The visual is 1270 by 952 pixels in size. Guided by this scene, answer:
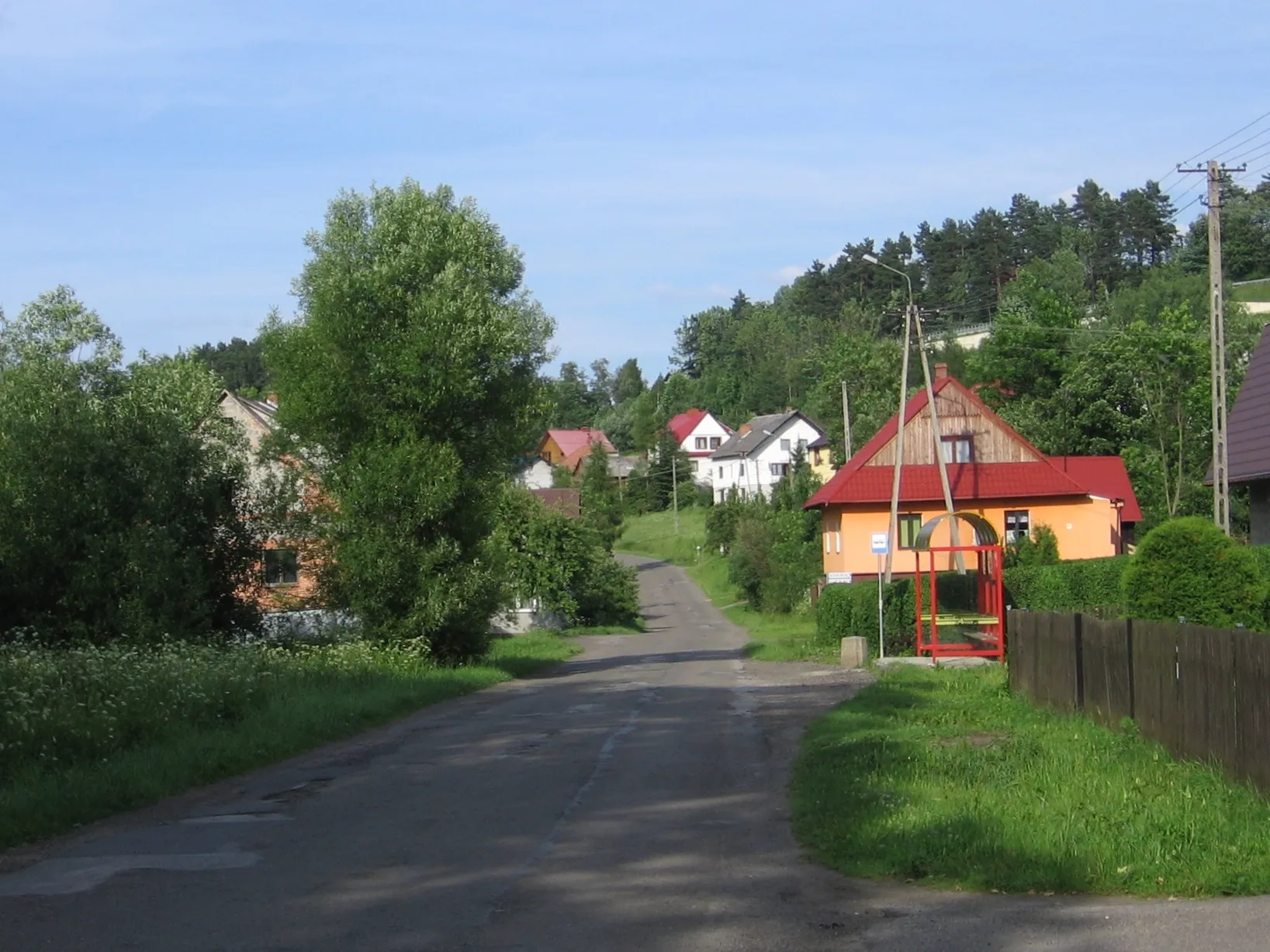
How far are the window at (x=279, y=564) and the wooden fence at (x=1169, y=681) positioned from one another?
54.4 feet

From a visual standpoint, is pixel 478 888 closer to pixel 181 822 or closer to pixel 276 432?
pixel 181 822

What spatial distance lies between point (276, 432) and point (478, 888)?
2239 cm

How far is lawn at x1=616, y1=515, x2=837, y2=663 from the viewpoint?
36.4m

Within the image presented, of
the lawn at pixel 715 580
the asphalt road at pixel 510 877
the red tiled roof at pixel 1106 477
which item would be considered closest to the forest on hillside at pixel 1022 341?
the red tiled roof at pixel 1106 477

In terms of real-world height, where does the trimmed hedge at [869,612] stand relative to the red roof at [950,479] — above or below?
below

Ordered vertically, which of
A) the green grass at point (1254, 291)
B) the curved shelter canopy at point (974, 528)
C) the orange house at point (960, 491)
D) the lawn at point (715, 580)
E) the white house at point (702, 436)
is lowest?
the lawn at point (715, 580)

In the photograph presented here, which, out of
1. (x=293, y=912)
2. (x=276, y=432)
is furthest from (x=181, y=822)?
(x=276, y=432)

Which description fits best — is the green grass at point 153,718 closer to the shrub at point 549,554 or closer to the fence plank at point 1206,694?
the fence plank at point 1206,694

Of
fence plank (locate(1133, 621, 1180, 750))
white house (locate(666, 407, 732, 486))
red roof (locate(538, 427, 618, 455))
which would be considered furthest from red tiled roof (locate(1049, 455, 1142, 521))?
red roof (locate(538, 427, 618, 455))

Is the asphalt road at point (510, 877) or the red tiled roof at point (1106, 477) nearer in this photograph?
the asphalt road at point (510, 877)

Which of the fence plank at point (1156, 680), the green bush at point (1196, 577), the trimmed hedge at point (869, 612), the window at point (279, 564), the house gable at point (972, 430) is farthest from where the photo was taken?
the house gable at point (972, 430)

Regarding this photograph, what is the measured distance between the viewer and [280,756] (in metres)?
14.9

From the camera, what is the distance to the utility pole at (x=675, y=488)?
340 feet

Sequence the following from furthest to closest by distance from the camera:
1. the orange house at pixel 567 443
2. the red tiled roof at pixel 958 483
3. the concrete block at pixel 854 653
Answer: the orange house at pixel 567 443
the red tiled roof at pixel 958 483
the concrete block at pixel 854 653
